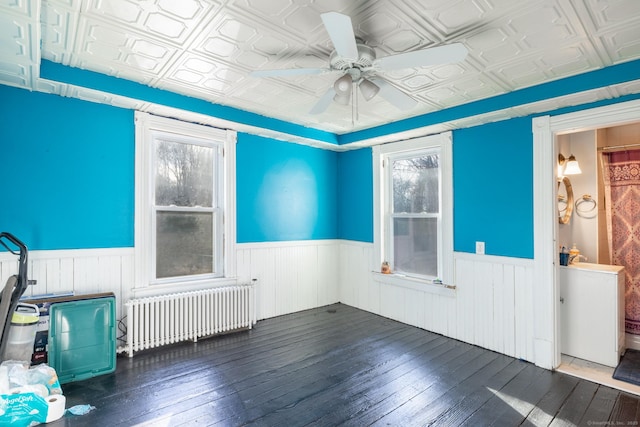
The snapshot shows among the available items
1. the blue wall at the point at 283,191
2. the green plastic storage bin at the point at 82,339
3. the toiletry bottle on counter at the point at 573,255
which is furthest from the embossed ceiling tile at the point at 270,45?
the toiletry bottle on counter at the point at 573,255

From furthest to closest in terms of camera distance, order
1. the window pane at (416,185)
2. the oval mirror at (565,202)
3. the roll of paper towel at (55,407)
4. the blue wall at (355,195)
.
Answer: the blue wall at (355,195) < the window pane at (416,185) < the oval mirror at (565,202) < the roll of paper towel at (55,407)

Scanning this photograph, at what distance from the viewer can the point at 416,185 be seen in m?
4.33

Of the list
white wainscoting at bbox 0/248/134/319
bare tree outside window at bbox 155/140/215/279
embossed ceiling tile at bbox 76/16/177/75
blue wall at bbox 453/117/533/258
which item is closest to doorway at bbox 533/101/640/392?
blue wall at bbox 453/117/533/258

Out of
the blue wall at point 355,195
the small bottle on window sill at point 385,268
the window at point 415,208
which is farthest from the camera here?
the blue wall at point 355,195

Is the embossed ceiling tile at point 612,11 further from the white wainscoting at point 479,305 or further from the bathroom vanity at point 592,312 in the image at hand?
the bathroom vanity at point 592,312

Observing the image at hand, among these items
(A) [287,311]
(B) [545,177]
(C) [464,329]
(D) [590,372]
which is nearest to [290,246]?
(A) [287,311]

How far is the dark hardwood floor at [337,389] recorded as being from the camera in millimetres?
2266

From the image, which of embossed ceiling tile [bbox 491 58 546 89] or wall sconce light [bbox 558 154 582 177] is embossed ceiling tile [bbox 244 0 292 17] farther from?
wall sconce light [bbox 558 154 582 177]

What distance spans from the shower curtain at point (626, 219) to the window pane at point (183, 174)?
4.54 meters

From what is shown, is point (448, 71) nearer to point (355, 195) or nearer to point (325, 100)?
point (325, 100)

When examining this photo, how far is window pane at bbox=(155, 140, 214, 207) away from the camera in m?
3.64

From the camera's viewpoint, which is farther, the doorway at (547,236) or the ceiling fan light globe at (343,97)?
the doorway at (547,236)

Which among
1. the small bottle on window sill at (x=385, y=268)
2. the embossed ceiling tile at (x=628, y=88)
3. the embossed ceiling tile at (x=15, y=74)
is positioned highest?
the embossed ceiling tile at (x=15, y=74)

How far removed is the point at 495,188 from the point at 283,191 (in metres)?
2.61
